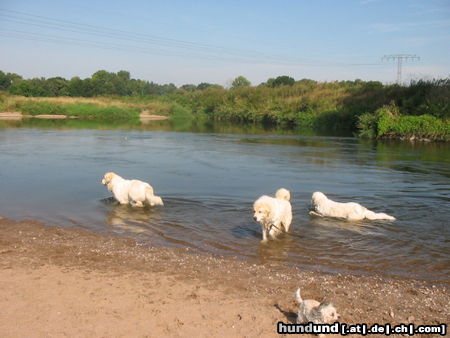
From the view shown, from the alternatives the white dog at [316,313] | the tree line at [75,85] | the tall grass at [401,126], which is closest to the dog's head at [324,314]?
the white dog at [316,313]

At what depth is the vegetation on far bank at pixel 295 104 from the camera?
3569 cm

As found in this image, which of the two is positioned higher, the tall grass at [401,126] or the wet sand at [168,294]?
the tall grass at [401,126]

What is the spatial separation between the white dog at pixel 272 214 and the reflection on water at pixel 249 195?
33 centimetres

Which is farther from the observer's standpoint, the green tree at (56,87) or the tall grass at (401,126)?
the green tree at (56,87)

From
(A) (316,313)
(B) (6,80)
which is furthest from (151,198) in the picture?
(B) (6,80)

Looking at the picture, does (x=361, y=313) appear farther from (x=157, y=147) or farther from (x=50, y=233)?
(x=157, y=147)

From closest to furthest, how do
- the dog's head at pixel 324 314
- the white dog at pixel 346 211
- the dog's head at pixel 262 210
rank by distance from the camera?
the dog's head at pixel 324 314 < the dog's head at pixel 262 210 < the white dog at pixel 346 211

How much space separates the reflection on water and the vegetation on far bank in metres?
7.93

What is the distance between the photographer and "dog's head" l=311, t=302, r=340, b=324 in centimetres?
531

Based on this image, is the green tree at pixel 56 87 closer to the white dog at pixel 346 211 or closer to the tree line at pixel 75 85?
the tree line at pixel 75 85

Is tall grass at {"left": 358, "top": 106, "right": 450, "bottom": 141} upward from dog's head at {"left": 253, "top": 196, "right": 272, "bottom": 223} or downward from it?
upward

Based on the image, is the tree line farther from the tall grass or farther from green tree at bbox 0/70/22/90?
the tall grass

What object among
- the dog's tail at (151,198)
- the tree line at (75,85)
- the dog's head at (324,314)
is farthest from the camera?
the tree line at (75,85)

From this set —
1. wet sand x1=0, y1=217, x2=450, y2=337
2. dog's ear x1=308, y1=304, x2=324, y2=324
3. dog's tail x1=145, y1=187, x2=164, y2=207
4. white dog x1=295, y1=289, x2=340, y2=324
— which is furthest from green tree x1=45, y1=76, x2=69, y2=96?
dog's ear x1=308, y1=304, x2=324, y2=324
